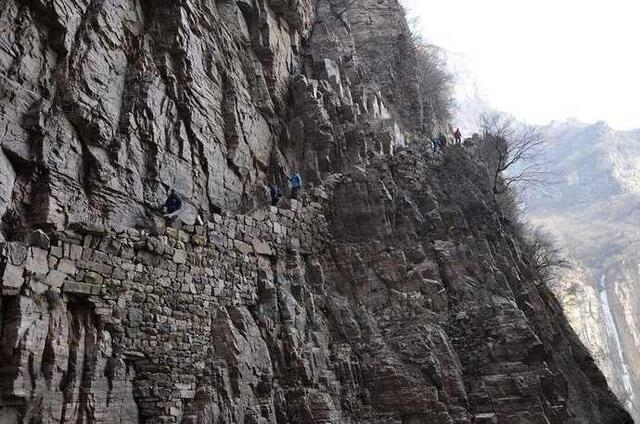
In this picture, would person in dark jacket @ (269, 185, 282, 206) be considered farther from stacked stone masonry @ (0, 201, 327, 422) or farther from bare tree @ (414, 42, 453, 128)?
bare tree @ (414, 42, 453, 128)

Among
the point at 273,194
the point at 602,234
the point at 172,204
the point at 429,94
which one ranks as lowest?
the point at 172,204

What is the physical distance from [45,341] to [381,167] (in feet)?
36.7

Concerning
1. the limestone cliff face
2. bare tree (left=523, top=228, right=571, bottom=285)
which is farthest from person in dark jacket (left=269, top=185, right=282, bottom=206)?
bare tree (left=523, top=228, right=571, bottom=285)

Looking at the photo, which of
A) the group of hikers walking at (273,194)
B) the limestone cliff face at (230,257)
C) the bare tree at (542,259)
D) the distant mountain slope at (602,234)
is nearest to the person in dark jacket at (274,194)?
the group of hikers walking at (273,194)

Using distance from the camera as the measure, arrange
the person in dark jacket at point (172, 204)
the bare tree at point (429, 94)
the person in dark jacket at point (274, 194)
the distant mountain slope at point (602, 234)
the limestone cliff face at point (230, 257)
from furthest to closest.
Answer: the distant mountain slope at point (602, 234), the bare tree at point (429, 94), the person in dark jacket at point (274, 194), the person in dark jacket at point (172, 204), the limestone cliff face at point (230, 257)

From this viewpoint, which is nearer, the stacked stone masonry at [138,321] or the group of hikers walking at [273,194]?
the stacked stone masonry at [138,321]

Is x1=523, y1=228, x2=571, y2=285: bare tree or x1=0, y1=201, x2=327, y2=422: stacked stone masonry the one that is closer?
x1=0, y1=201, x2=327, y2=422: stacked stone masonry

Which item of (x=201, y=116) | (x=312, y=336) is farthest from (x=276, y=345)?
(x=201, y=116)

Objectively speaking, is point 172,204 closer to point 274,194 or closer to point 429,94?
point 274,194

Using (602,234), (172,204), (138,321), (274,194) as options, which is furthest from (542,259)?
(602,234)

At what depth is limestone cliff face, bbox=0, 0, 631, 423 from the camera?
29.7 ft

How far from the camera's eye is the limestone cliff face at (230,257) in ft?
29.7

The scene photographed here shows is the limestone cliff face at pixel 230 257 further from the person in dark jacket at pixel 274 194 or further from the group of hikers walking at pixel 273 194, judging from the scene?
the person in dark jacket at pixel 274 194

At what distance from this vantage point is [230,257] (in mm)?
12047
